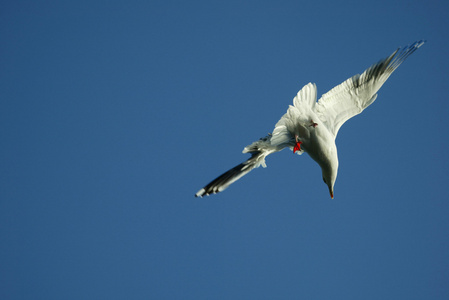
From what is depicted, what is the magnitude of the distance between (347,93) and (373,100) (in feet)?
0.83

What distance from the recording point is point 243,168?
3396mm

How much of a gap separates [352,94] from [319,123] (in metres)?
0.56

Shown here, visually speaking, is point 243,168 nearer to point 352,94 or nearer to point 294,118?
point 294,118

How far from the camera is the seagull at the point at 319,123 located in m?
3.50

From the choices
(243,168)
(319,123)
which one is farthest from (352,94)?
(243,168)

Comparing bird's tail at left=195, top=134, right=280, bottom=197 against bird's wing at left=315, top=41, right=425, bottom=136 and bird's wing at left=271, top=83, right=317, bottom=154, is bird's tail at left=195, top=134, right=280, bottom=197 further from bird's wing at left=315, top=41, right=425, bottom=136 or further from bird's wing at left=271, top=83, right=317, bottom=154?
bird's wing at left=315, top=41, right=425, bottom=136

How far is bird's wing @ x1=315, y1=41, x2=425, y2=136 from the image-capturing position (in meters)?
4.05

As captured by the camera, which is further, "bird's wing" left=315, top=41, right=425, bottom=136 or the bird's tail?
"bird's wing" left=315, top=41, right=425, bottom=136

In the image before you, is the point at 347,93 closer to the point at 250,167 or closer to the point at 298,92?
the point at 298,92

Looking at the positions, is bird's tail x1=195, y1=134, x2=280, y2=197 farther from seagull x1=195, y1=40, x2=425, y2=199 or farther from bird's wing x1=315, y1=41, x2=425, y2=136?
bird's wing x1=315, y1=41, x2=425, y2=136

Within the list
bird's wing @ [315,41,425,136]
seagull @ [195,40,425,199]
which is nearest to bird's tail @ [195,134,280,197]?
seagull @ [195,40,425,199]

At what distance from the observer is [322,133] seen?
3.76 meters

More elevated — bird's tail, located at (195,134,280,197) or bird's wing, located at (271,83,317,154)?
bird's wing, located at (271,83,317,154)

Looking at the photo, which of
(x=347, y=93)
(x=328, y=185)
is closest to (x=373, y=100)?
(x=347, y=93)
